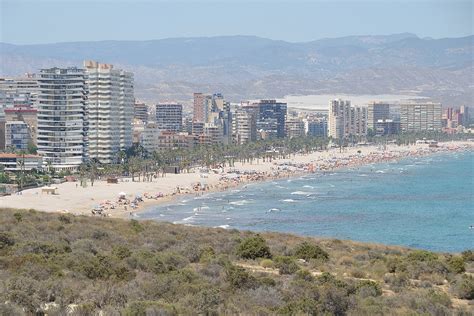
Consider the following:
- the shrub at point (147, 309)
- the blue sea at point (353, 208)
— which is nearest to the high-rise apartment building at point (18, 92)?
the blue sea at point (353, 208)

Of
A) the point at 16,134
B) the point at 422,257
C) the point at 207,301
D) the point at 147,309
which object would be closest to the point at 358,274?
the point at 422,257

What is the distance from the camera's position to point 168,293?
18.5m

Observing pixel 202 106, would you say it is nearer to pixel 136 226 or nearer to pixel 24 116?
pixel 24 116

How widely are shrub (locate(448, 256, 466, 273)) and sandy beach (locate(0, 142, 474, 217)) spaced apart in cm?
3909

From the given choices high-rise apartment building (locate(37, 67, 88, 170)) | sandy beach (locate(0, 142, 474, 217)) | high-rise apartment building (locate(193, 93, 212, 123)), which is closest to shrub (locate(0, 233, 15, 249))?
sandy beach (locate(0, 142, 474, 217))

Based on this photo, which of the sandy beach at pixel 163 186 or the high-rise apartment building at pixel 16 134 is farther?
the high-rise apartment building at pixel 16 134

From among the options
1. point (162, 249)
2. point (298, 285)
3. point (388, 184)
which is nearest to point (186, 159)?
point (388, 184)

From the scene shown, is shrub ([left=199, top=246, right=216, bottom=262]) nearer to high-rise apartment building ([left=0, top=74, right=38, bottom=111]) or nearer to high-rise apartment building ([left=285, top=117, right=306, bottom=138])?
high-rise apartment building ([left=0, top=74, right=38, bottom=111])

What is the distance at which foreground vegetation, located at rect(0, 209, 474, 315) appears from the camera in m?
17.5

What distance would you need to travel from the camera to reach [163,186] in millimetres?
88562

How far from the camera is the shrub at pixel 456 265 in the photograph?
81.9 feet

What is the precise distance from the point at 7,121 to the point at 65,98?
59.7ft

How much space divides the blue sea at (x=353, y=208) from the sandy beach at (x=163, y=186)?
7.73 ft

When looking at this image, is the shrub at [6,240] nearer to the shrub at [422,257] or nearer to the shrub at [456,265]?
the shrub at [422,257]
